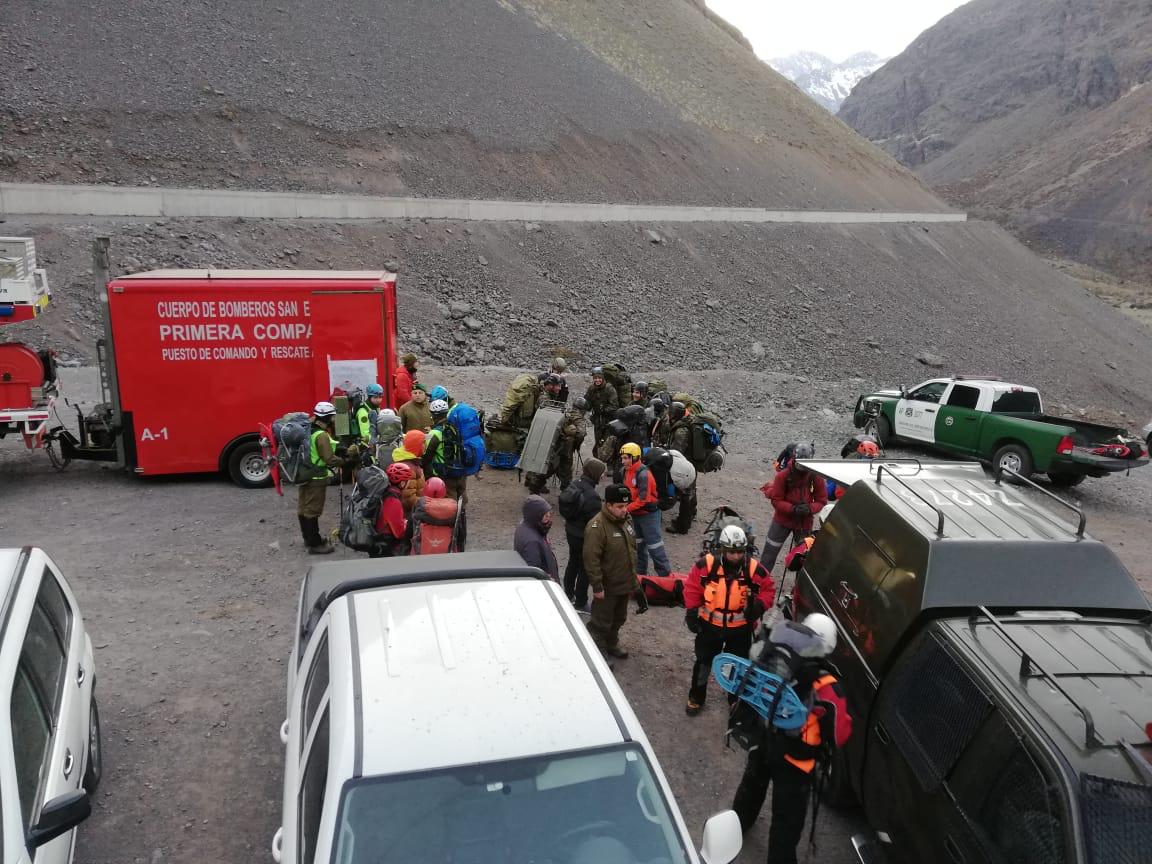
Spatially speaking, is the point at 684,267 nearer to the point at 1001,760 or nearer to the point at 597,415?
A: the point at 597,415

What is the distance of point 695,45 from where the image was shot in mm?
60875

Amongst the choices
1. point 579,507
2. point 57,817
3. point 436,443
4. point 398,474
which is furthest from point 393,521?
point 57,817

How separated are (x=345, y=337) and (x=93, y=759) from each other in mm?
6937

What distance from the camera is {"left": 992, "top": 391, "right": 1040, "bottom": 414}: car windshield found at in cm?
1530

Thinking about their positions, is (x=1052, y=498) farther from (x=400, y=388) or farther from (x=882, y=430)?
(x=882, y=430)

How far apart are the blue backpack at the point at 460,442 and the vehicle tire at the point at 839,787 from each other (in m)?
5.19

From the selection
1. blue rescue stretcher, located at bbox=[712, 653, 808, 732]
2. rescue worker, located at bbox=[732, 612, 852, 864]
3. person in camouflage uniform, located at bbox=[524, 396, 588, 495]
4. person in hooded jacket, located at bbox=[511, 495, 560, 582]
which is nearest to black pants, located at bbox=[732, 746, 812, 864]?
rescue worker, located at bbox=[732, 612, 852, 864]

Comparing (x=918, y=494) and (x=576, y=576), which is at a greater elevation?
(x=918, y=494)

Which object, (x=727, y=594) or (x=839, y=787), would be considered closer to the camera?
(x=839, y=787)

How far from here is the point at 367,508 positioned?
7344mm

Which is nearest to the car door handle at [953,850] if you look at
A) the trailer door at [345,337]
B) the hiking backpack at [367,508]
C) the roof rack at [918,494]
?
the roof rack at [918,494]

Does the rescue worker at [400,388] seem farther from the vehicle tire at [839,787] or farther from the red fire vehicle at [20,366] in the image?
the vehicle tire at [839,787]

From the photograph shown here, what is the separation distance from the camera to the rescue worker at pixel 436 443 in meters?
9.16

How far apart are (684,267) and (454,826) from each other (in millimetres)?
32311
